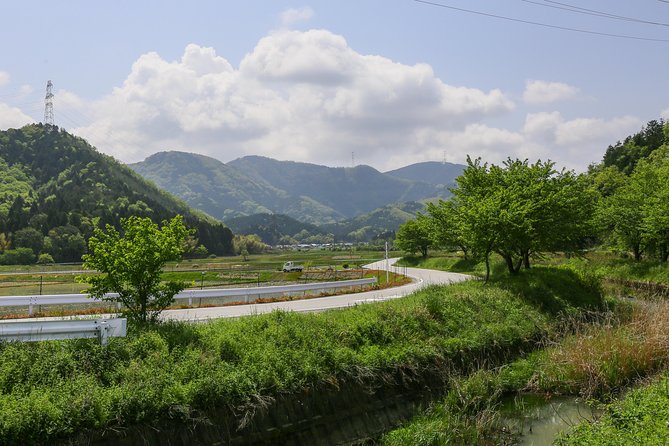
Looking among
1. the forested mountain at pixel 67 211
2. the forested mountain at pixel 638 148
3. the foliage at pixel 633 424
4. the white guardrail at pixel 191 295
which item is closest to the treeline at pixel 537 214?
the white guardrail at pixel 191 295

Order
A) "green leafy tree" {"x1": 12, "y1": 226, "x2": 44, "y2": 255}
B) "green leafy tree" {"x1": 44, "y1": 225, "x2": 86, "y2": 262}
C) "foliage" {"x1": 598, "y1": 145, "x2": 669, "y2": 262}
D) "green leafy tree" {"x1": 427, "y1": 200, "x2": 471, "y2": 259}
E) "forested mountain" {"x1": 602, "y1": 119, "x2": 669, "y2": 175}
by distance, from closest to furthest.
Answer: "green leafy tree" {"x1": 427, "y1": 200, "x2": 471, "y2": 259}, "foliage" {"x1": 598, "y1": 145, "x2": 669, "y2": 262}, "forested mountain" {"x1": 602, "y1": 119, "x2": 669, "y2": 175}, "green leafy tree" {"x1": 12, "y1": 226, "x2": 44, "y2": 255}, "green leafy tree" {"x1": 44, "y1": 225, "x2": 86, "y2": 262}

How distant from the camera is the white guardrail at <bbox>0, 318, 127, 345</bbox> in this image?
33.1 ft

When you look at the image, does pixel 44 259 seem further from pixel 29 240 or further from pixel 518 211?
pixel 518 211

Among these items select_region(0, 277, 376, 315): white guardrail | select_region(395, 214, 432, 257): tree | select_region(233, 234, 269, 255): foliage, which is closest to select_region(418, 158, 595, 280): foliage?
select_region(0, 277, 376, 315): white guardrail

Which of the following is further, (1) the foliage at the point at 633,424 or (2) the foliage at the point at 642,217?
(2) the foliage at the point at 642,217

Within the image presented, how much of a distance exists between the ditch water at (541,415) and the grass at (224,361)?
191 centimetres

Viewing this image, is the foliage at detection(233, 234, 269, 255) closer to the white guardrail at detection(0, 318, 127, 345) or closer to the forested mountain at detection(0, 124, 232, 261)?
the forested mountain at detection(0, 124, 232, 261)

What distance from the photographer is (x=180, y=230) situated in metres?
13.6

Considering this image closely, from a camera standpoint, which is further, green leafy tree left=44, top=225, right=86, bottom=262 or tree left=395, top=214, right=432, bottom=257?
green leafy tree left=44, top=225, right=86, bottom=262

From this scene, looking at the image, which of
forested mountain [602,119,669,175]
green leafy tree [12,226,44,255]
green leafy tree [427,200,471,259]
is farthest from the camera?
green leafy tree [12,226,44,255]

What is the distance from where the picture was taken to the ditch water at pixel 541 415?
11477mm

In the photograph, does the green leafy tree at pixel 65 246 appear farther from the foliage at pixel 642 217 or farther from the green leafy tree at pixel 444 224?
the foliage at pixel 642 217

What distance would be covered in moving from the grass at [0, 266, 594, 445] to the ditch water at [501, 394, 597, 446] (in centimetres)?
191

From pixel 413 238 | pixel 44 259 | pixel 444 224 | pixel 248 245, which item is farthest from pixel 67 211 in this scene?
pixel 444 224
